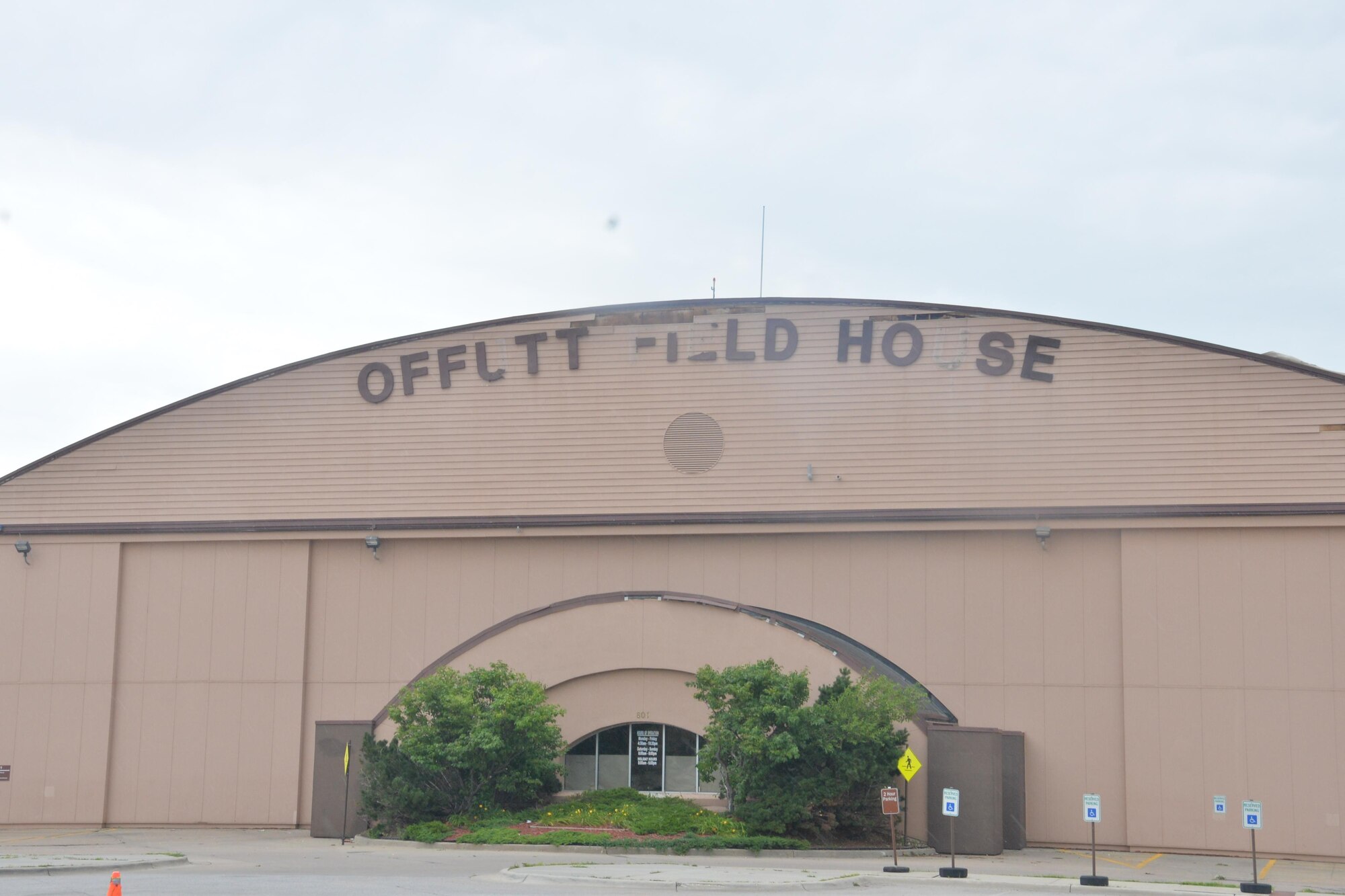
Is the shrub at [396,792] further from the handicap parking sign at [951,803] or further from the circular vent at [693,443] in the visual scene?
the handicap parking sign at [951,803]

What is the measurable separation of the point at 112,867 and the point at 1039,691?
737 inches

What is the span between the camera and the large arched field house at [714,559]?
2838 centimetres

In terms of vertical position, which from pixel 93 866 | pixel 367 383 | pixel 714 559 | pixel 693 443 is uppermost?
pixel 367 383

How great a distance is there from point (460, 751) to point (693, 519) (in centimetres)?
756

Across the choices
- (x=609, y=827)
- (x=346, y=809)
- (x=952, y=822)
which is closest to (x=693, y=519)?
(x=609, y=827)

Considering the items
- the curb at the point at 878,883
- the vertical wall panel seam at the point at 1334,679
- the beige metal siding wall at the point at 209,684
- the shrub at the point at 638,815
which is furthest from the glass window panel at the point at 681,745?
the vertical wall panel seam at the point at 1334,679

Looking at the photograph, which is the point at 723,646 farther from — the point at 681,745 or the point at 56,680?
the point at 56,680

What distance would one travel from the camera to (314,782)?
2947 centimetres

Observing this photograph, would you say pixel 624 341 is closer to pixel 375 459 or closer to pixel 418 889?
pixel 375 459

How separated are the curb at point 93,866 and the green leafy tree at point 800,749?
990 cm

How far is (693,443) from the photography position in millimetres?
31578

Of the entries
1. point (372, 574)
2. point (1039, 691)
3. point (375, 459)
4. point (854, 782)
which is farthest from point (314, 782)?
point (1039, 691)

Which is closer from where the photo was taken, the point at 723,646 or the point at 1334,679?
the point at 1334,679

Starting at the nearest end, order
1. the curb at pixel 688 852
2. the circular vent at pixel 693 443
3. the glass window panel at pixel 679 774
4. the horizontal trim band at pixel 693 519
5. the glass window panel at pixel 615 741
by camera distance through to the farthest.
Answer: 1. the curb at pixel 688 852
2. the horizontal trim band at pixel 693 519
3. the glass window panel at pixel 679 774
4. the glass window panel at pixel 615 741
5. the circular vent at pixel 693 443
